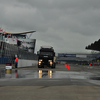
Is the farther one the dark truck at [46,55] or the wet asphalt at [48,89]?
the dark truck at [46,55]

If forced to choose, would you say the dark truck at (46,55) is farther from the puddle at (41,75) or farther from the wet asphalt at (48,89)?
the wet asphalt at (48,89)

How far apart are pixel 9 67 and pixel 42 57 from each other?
13.6 metres

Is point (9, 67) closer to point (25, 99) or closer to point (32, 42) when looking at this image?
point (25, 99)

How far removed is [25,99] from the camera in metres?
6.11

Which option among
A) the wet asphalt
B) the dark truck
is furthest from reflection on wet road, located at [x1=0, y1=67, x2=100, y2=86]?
the dark truck

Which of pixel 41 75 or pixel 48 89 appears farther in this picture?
pixel 41 75

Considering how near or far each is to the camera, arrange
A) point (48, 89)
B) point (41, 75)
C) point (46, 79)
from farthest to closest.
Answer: point (41, 75)
point (46, 79)
point (48, 89)

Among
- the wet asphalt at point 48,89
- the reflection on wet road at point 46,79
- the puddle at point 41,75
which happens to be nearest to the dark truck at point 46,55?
the puddle at point 41,75

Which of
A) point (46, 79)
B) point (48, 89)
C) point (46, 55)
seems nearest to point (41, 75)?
point (46, 79)

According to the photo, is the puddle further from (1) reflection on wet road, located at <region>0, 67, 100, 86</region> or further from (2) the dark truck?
(2) the dark truck

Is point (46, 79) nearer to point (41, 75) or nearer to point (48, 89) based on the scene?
point (41, 75)

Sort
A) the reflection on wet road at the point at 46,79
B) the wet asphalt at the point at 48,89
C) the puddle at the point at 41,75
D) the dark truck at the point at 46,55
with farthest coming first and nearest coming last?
1. the dark truck at the point at 46,55
2. the puddle at the point at 41,75
3. the reflection on wet road at the point at 46,79
4. the wet asphalt at the point at 48,89

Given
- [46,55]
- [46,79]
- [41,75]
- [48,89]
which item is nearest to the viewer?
[48,89]

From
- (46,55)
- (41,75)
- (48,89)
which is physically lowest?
(48,89)
